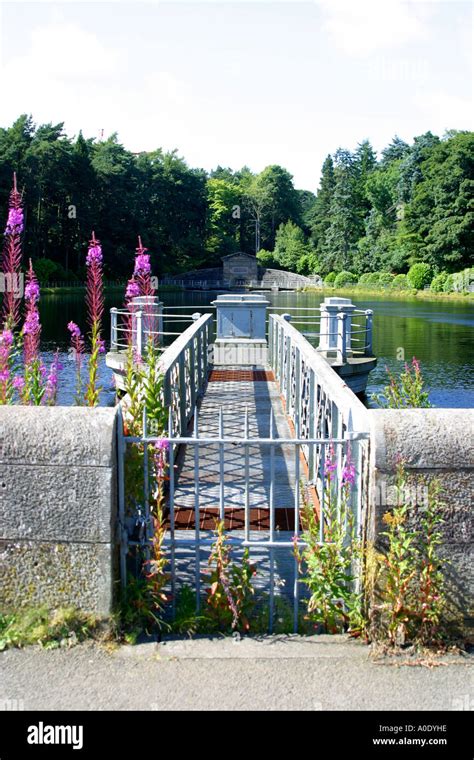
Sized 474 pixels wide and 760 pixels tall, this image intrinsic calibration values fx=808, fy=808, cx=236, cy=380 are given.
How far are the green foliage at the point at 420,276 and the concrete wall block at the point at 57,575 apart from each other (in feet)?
241

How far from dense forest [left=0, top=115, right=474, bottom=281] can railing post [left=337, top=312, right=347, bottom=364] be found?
2006 inches

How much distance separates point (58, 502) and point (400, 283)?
7745 centimetres

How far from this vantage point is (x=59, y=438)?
375cm

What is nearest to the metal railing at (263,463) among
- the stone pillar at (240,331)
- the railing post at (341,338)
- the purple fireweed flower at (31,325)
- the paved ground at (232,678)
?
the paved ground at (232,678)

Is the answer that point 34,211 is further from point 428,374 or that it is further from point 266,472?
point 266,472

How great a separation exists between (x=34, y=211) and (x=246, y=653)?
72.9 m

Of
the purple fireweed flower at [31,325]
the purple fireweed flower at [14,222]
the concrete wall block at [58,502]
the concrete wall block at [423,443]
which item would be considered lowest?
the concrete wall block at [58,502]

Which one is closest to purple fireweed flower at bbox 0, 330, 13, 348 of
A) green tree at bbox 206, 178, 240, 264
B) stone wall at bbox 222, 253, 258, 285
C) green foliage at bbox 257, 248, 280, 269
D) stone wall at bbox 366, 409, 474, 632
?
stone wall at bbox 366, 409, 474, 632

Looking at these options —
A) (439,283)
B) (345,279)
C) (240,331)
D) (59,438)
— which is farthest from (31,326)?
(345,279)

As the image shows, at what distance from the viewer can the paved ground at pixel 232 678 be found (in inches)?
130

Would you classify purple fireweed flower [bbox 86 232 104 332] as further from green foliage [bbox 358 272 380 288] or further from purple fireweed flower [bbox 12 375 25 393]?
green foliage [bbox 358 272 380 288]

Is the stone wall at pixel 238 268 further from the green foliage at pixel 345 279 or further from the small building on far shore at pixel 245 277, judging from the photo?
the green foliage at pixel 345 279
